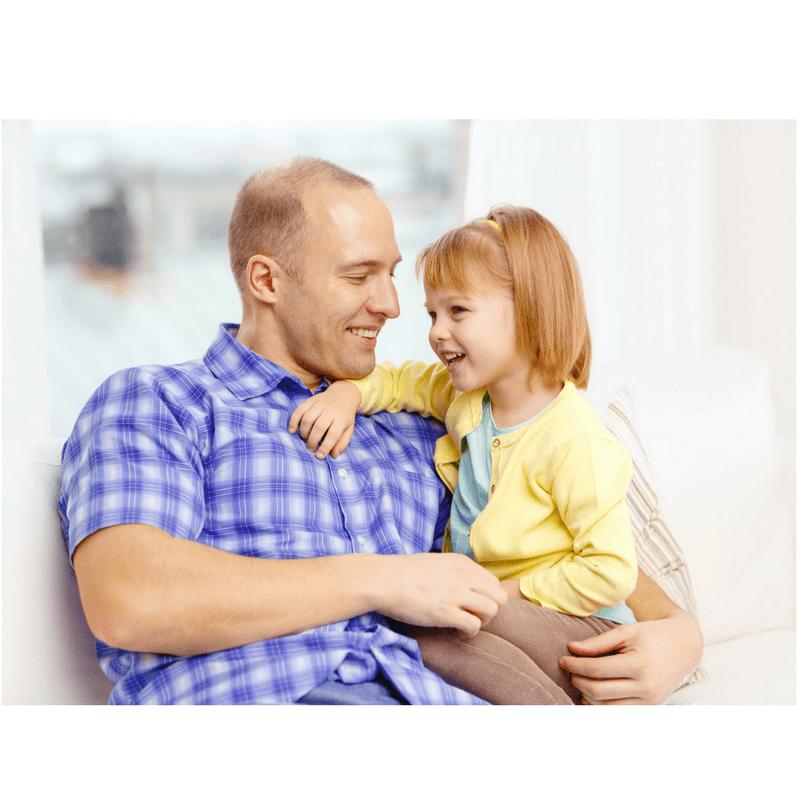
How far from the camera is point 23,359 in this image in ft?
7.24

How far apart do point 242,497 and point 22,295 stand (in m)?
1.47

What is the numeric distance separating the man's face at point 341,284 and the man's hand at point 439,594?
432 millimetres

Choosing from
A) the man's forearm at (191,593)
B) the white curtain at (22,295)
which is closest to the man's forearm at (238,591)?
the man's forearm at (191,593)

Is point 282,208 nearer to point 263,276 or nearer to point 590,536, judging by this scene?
point 263,276

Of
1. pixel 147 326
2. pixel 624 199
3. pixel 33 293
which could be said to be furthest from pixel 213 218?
pixel 624 199

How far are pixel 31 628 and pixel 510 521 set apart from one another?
0.74 m

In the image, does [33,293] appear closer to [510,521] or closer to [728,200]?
[510,521]

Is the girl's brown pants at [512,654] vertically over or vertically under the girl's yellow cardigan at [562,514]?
under

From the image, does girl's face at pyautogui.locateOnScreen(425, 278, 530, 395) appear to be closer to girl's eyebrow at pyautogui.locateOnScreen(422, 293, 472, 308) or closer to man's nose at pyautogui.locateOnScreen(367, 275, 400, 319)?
girl's eyebrow at pyautogui.locateOnScreen(422, 293, 472, 308)

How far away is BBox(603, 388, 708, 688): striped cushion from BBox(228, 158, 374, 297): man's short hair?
79 centimetres

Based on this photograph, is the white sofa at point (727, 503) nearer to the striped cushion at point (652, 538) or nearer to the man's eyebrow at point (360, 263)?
the striped cushion at point (652, 538)

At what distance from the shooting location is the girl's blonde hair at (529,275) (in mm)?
1243

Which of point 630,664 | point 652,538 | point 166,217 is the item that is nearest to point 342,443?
point 630,664

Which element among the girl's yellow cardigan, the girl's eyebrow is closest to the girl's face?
the girl's eyebrow
